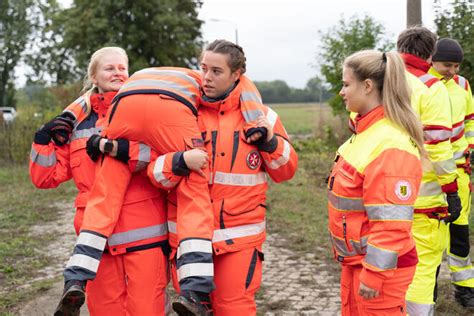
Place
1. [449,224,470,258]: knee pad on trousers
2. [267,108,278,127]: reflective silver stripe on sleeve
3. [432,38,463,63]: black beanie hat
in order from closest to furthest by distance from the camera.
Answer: [267,108,278,127]: reflective silver stripe on sleeve → [432,38,463,63]: black beanie hat → [449,224,470,258]: knee pad on trousers

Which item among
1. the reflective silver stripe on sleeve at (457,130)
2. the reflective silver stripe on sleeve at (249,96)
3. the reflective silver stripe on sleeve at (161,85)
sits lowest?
the reflective silver stripe on sleeve at (457,130)

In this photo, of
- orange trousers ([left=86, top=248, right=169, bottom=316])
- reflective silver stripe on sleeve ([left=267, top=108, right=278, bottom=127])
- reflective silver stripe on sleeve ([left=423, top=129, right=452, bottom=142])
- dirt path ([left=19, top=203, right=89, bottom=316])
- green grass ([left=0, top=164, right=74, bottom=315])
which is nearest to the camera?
orange trousers ([left=86, top=248, right=169, bottom=316])

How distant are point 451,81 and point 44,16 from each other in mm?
50451

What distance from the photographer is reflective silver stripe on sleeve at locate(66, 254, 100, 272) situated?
3287 mm

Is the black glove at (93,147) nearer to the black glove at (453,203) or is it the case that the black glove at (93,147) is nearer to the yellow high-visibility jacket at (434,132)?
the yellow high-visibility jacket at (434,132)

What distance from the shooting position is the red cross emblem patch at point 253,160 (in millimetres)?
3379

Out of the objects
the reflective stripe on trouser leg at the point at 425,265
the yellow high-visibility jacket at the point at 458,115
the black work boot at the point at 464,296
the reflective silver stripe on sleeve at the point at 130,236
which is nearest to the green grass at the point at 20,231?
the reflective silver stripe on sleeve at the point at 130,236

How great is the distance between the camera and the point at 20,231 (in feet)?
29.9

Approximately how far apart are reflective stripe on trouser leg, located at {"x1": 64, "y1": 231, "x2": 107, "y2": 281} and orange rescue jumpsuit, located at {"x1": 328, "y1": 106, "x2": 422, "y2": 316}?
1275 millimetres

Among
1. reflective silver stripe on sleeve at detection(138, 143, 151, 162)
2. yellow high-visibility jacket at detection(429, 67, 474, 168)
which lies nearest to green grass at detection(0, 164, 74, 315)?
reflective silver stripe on sleeve at detection(138, 143, 151, 162)

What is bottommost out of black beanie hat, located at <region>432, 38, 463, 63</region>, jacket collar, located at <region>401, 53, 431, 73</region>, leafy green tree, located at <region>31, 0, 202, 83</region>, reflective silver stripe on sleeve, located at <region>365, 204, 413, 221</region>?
reflective silver stripe on sleeve, located at <region>365, 204, 413, 221</region>

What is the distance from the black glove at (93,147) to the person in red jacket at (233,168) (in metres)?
0.37

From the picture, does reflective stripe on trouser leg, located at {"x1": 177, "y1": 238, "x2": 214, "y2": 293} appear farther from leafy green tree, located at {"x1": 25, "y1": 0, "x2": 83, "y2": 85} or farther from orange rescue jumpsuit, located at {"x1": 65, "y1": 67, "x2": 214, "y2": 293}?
leafy green tree, located at {"x1": 25, "y1": 0, "x2": 83, "y2": 85}

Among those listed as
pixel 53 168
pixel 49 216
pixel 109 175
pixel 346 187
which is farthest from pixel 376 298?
pixel 49 216
